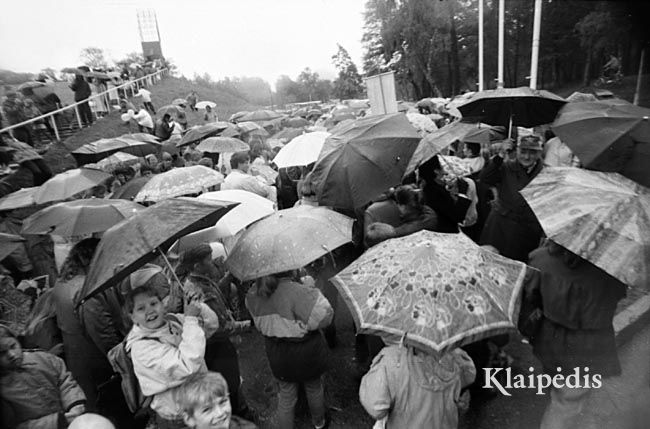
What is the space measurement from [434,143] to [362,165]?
44.7 inches

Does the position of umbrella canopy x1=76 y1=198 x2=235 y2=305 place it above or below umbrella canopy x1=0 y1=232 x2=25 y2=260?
above

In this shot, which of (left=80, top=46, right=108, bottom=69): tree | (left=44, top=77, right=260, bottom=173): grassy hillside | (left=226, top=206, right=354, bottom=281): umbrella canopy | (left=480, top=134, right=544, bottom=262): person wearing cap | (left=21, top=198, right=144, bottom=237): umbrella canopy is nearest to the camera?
(left=226, top=206, right=354, bottom=281): umbrella canopy

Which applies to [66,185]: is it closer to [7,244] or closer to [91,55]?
[7,244]

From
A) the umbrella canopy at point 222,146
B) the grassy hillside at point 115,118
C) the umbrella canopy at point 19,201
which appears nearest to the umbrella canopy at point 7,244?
the umbrella canopy at point 19,201

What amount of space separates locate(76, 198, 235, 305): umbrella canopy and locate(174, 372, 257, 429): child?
0.72m

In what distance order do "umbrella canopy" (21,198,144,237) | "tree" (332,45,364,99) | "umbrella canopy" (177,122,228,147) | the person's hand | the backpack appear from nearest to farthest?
1. the person's hand
2. the backpack
3. "umbrella canopy" (21,198,144,237)
4. "umbrella canopy" (177,122,228,147)
5. "tree" (332,45,364,99)

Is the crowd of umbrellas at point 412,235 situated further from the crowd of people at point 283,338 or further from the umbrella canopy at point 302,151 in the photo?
the umbrella canopy at point 302,151

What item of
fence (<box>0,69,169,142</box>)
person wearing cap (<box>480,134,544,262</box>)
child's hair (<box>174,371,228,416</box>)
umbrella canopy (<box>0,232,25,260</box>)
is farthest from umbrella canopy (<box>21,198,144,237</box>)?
fence (<box>0,69,169,142</box>)

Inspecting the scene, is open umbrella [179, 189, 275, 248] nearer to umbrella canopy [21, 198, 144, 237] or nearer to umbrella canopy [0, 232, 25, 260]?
umbrella canopy [21, 198, 144, 237]

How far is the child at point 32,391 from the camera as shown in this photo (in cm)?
202

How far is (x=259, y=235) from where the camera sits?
269 cm

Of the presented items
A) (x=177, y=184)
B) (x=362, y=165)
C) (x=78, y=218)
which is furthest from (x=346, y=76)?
(x=78, y=218)

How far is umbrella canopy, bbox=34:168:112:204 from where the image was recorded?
445 centimetres

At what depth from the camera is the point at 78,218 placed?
10.5 feet
